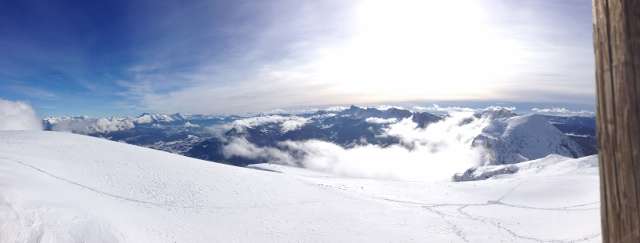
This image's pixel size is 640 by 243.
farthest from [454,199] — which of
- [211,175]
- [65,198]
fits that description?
[65,198]

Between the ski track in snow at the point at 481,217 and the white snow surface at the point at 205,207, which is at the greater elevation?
the white snow surface at the point at 205,207

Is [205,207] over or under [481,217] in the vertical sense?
over

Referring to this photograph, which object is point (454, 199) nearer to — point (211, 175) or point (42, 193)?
point (211, 175)

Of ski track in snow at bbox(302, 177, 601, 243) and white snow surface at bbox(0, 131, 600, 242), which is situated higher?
white snow surface at bbox(0, 131, 600, 242)

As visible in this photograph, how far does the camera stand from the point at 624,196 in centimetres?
200

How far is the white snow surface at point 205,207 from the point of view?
14.5 metres

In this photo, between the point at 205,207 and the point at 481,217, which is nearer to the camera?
the point at 205,207

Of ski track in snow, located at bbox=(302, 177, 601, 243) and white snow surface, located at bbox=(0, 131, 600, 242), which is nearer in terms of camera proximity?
white snow surface, located at bbox=(0, 131, 600, 242)

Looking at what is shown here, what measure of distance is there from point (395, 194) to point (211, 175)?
19.6 m

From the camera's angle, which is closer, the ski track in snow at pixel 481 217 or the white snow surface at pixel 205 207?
the white snow surface at pixel 205 207

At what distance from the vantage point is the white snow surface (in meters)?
14.5

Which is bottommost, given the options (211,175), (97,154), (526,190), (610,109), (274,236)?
(526,190)

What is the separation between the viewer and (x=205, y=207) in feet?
75.5

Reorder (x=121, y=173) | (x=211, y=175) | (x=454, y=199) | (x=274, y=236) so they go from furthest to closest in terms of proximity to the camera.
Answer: (x=454, y=199) → (x=211, y=175) → (x=121, y=173) → (x=274, y=236)
